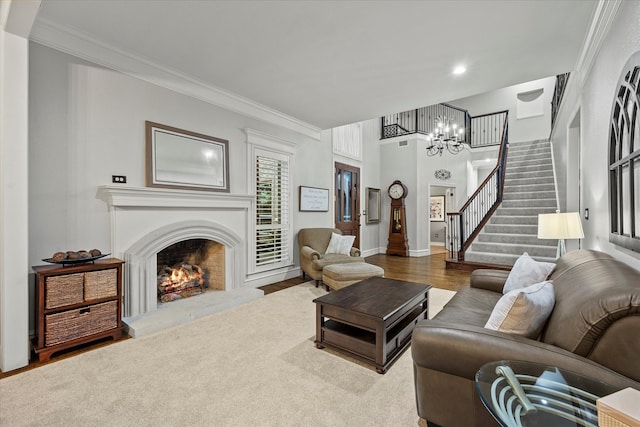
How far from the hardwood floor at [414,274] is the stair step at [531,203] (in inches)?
74.6

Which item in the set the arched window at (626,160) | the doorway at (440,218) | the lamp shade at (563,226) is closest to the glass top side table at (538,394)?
the arched window at (626,160)

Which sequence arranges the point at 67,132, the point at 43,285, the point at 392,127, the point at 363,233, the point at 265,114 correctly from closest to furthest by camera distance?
the point at 43,285
the point at 67,132
the point at 265,114
the point at 363,233
the point at 392,127

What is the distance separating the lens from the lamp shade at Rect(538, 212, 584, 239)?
2607mm

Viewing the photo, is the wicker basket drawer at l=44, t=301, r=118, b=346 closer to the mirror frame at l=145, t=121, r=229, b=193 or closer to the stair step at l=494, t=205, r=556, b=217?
the mirror frame at l=145, t=121, r=229, b=193

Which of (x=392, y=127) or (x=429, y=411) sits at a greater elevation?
(x=392, y=127)

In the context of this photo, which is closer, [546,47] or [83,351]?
[83,351]

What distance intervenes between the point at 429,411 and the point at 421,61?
123 inches

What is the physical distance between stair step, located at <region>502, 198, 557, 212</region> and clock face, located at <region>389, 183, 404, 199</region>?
2.29 m

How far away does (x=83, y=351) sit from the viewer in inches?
93.4

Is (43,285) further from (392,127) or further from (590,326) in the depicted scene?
(392,127)

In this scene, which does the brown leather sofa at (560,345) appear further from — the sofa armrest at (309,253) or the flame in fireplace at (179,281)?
the flame in fireplace at (179,281)

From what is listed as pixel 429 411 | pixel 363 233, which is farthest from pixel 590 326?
pixel 363 233

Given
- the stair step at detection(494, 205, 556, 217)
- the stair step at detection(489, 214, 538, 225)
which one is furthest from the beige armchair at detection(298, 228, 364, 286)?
the stair step at detection(494, 205, 556, 217)

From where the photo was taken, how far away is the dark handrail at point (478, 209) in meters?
6.05
